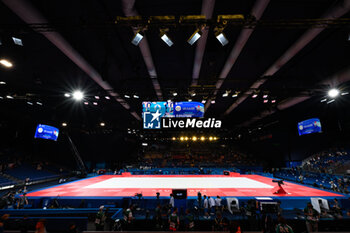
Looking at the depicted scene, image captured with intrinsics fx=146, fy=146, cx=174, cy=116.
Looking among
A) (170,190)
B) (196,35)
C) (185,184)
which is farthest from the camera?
(185,184)

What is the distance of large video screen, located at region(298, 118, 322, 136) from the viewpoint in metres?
19.1

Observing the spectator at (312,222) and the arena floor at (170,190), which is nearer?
the spectator at (312,222)

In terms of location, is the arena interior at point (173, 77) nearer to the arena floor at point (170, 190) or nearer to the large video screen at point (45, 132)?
the large video screen at point (45, 132)

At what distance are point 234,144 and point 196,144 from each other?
38.6ft

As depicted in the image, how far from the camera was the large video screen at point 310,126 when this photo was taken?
1908 cm

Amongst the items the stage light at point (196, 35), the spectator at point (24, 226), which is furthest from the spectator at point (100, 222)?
the stage light at point (196, 35)

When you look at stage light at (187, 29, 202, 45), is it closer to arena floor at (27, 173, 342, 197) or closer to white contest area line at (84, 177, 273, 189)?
arena floor at (27, 173, 342, 197)

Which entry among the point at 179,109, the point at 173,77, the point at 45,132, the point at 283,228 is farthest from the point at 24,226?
the point at 45,132

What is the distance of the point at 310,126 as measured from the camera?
64.7ft

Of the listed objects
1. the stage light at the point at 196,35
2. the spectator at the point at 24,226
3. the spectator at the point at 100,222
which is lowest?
the spectator at the point at 100,222

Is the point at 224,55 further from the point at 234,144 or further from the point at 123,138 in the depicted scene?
the point at 234,144

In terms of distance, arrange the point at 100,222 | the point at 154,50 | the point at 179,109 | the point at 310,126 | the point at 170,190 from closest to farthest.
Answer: the point at 100,222 < the point at 154,50 < the point at 179,109 < the point at 170,190 < the point at 310,126

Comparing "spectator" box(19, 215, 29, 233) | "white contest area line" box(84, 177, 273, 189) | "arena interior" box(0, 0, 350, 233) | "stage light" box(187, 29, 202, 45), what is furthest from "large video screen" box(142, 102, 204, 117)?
"white contest area line" box(84, 177, 273, 189)

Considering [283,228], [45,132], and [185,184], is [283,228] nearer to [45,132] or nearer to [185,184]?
[185,184]
